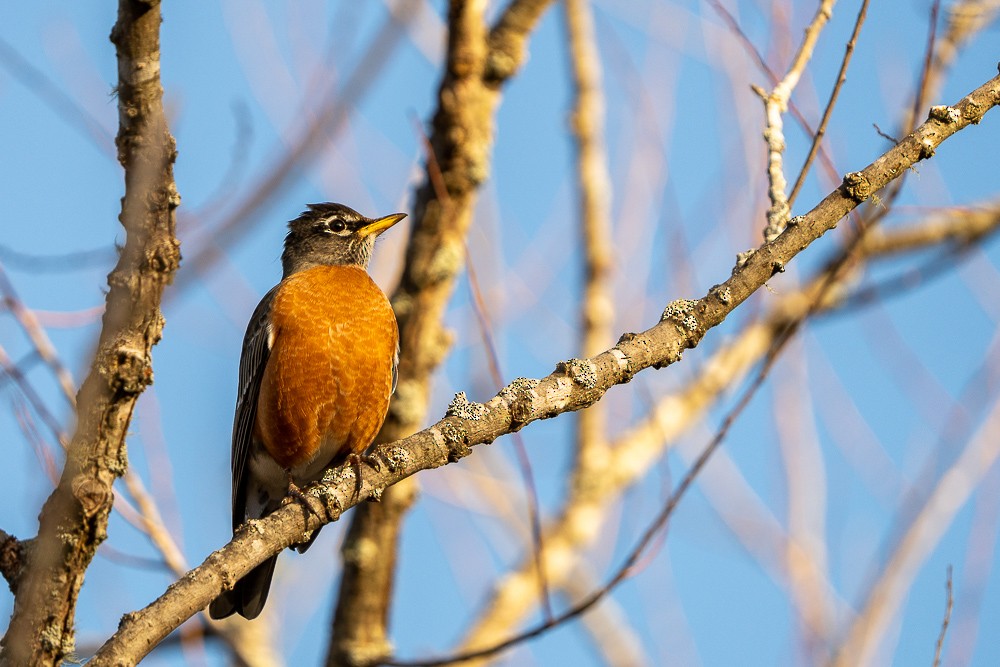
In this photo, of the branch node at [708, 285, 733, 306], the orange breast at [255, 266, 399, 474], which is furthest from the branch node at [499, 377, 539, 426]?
the orange breast at [255, 266, 399, 474]

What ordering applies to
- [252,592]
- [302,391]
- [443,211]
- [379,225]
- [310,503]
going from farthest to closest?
1. [379,225]
2. [443,211]
3. [302,391]
4. [252,592]
5. [310,503]

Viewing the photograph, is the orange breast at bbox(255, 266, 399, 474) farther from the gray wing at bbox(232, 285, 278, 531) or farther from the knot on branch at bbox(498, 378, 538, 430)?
the knot on branch at bbox(498, 378, 538, 430)

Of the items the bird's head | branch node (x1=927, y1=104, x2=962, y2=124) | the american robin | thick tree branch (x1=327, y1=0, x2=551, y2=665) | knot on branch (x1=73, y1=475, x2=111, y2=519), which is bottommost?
knot on branch (x1=73, y1=475, x2=111, y2=519)

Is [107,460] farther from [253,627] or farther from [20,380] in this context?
[253,627]

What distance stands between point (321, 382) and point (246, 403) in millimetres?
532

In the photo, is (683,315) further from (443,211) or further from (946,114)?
(443,211)

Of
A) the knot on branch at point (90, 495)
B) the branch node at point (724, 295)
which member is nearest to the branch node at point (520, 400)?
→ the branch node at point (724, 295)

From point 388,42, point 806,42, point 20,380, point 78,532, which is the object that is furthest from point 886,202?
point 20,380

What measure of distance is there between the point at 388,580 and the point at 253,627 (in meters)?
1.24

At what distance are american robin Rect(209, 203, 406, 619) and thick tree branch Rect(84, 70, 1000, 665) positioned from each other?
2.27 metres

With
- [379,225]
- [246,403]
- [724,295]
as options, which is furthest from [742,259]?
[379,225]

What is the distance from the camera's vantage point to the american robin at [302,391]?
603cm

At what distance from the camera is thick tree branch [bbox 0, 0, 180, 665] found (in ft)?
11.3

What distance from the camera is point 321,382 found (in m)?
6.05
